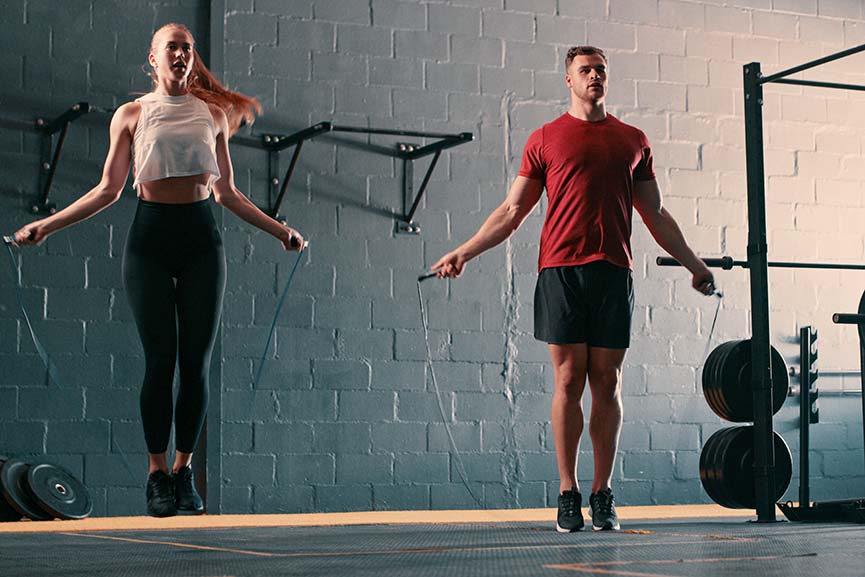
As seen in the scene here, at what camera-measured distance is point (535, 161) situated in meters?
4.02

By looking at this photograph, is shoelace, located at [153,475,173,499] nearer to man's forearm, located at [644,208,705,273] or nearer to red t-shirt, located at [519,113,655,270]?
red t-shirt, located at [519,113,655,270]

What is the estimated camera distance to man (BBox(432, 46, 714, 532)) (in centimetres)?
385

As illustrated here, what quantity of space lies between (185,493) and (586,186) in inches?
61.9

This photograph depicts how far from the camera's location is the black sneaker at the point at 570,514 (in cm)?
379

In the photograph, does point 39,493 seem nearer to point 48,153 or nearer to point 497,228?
point 48,153

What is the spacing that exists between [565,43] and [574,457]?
10.2 feet

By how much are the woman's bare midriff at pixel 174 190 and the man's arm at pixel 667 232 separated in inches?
58.1

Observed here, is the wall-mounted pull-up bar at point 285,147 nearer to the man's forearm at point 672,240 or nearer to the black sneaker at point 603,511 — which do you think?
the man's forearm at point 672,240

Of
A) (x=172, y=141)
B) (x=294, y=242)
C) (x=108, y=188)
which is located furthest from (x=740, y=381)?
(x=108, y=188)

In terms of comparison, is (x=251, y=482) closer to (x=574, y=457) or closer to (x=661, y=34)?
(x=574, y=457)

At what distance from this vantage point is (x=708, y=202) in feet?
21.7

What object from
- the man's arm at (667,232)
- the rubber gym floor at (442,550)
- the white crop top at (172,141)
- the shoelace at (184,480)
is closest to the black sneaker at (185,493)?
the shoelace at (184,480)

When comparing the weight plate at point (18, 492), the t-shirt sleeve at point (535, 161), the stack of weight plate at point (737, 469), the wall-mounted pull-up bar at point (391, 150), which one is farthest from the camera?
the wall-mounted pull-up bar at point (391, 150)

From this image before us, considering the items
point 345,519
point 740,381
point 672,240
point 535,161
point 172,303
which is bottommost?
point 345,519
